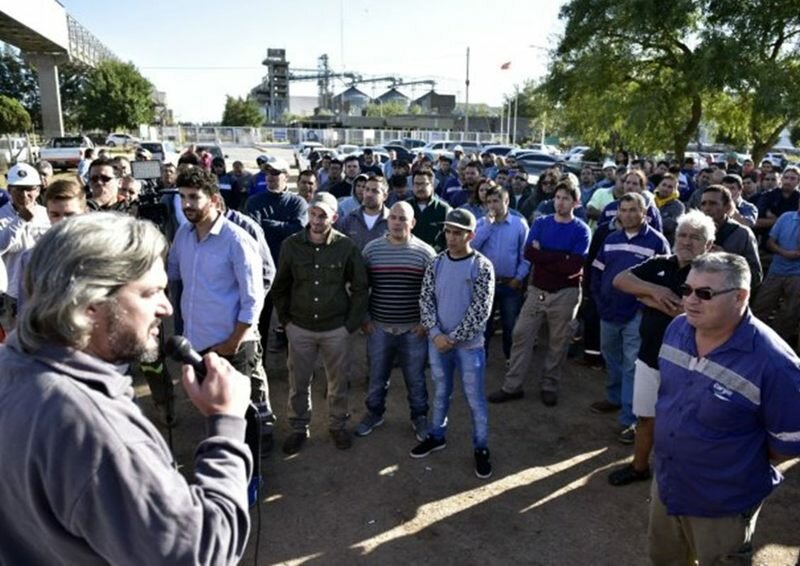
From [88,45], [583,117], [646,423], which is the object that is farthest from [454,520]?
[88,45]

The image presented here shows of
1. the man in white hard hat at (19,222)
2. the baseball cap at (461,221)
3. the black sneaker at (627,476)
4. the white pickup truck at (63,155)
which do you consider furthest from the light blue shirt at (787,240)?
the white pickup truck at (63,155)

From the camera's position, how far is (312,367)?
4.63m

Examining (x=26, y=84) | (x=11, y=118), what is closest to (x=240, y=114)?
(x=26, y=84)

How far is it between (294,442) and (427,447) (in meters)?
1.05

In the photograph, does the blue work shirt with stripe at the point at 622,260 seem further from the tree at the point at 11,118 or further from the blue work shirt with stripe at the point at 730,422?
the tree at the point at 11,118

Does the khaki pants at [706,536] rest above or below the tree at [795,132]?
below

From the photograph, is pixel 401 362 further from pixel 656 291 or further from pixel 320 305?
pixel 656 291

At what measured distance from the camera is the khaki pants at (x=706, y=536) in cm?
249

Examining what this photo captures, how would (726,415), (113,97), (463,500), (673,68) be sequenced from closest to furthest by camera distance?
(726,415)
(463,500)
(673,68)
(113,97)

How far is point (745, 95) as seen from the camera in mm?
13477

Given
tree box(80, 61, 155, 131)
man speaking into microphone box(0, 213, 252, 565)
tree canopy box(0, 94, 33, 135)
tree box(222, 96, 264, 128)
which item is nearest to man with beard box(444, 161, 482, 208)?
man speaking into microphone box(0, 213, 252, 565)

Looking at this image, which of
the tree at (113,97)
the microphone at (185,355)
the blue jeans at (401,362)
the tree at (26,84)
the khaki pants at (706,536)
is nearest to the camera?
the microphone at (185,355)

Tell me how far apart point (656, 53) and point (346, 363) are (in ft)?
45.1

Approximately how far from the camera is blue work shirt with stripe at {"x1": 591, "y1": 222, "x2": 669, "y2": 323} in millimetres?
4746
